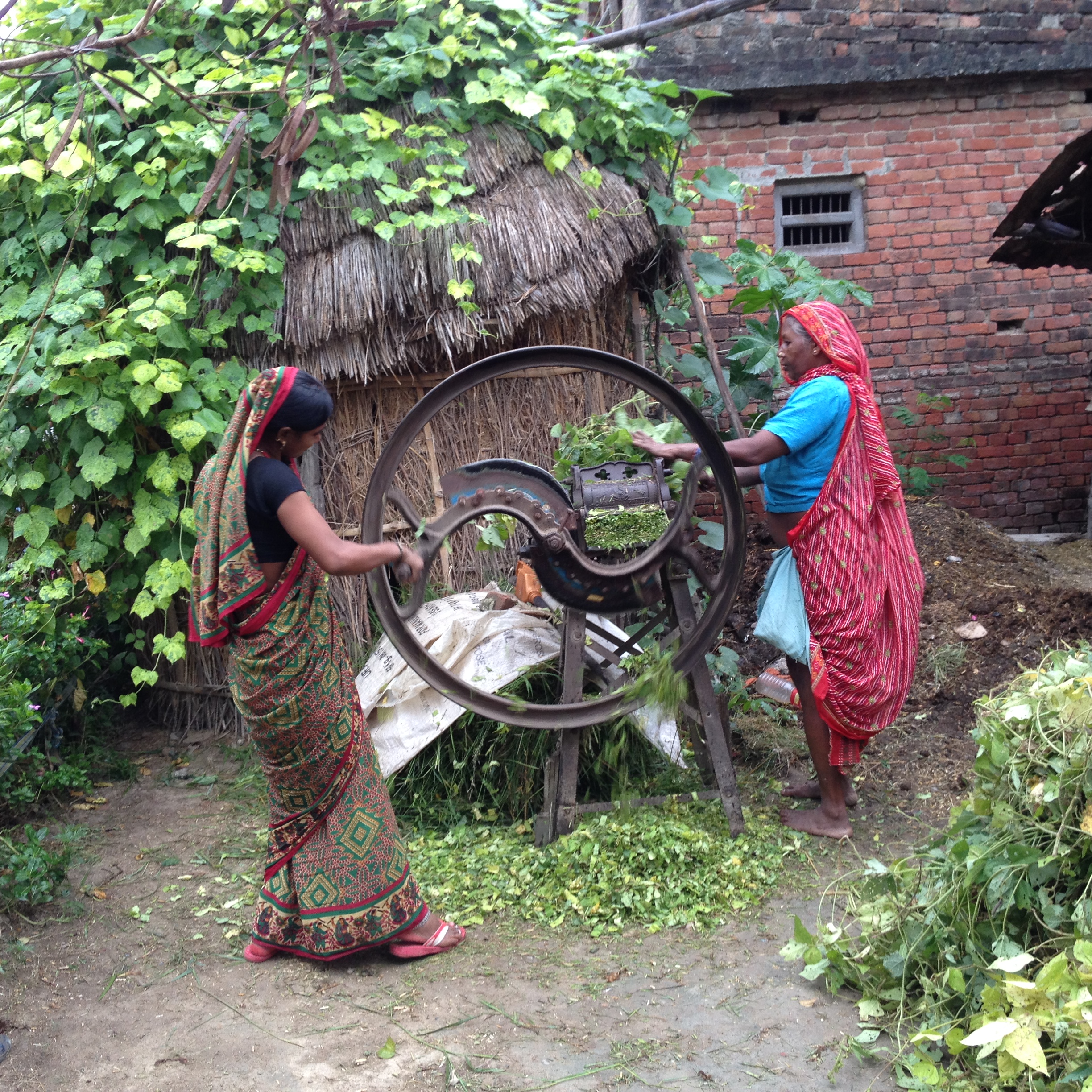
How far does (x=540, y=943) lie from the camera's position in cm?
318

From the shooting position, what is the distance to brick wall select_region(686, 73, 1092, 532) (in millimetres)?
7480

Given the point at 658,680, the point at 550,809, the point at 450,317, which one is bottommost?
the point at 550,809

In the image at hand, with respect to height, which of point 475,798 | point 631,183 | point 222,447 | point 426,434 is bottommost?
point 475,798

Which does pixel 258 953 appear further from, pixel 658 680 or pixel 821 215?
pixel 821 215

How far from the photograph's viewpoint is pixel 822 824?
12.3ft

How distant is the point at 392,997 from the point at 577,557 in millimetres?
1440

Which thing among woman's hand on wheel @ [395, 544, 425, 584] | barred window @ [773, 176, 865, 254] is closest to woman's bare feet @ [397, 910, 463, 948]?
woman's hand on wheel @ [395, 544, 425, 584]

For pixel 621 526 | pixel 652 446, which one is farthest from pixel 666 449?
pixel 621 526

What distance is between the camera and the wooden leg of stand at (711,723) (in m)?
3.63

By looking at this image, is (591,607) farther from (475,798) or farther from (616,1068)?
(616,1068)

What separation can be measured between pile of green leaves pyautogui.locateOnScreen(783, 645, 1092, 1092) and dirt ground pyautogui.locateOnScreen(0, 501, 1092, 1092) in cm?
14

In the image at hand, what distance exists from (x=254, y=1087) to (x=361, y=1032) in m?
0.32

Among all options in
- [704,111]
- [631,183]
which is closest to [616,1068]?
[631,183]

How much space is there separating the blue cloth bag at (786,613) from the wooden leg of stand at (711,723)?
0.29 meters
